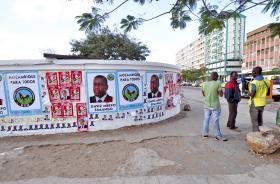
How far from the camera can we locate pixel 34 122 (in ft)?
18.4

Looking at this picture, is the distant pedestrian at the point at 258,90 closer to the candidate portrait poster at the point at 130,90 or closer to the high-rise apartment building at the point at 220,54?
the candidate portrait poster at the point at 130,90

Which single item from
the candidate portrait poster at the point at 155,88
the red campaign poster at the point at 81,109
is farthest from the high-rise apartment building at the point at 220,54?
the red campaign poster at the point at 81,109

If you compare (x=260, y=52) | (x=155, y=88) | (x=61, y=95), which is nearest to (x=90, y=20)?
(x=61, y=95)

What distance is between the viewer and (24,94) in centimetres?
556

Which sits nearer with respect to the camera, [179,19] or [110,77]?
[179,19]

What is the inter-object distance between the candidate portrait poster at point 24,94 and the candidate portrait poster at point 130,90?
92.5 inches

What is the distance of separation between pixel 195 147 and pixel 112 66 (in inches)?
126

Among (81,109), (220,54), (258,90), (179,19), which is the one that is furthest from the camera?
(220,54)

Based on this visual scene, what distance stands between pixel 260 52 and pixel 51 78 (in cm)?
5675

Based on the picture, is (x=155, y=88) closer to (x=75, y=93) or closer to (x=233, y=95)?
(x=233, y=95)

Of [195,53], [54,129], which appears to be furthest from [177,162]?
[195,53]

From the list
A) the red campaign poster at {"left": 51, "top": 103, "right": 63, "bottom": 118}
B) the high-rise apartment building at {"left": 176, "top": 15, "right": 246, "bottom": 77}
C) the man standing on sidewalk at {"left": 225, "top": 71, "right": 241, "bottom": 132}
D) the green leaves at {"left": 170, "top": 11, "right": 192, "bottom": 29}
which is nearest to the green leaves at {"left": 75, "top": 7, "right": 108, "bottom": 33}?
the green leaves at {"left": 170, "top": 11, "right": 192, "bottom": 29}

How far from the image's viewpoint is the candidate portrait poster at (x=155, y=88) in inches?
258

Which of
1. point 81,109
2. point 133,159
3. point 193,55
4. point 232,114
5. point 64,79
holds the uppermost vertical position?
point 193,55
